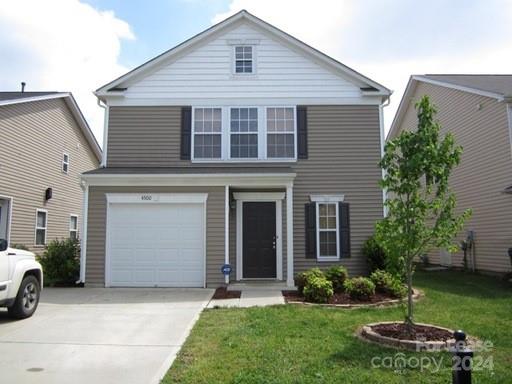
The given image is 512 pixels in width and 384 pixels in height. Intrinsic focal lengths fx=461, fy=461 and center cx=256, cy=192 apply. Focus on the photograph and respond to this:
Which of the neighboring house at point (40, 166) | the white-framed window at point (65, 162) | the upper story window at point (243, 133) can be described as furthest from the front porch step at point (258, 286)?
the white-framed window at point (65, 162)

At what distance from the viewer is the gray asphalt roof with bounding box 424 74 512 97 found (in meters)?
14.7

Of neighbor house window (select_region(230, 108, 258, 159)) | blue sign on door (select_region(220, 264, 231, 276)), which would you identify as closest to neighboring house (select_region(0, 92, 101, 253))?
neighbor house window (select_region(230, 108, 258, 159))

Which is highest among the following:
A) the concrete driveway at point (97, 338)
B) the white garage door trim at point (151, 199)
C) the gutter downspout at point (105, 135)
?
the gutter downspout at point (105, 135)

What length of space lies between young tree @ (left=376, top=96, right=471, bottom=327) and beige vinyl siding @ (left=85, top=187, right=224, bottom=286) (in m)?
5.58

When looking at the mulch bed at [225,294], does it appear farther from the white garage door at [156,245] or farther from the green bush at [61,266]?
the green bush at [61,266]

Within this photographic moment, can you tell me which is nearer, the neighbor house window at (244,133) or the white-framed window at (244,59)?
the neighbor house window at (244,133)

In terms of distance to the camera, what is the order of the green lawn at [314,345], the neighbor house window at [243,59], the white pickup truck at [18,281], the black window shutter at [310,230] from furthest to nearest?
1. the neighbor house window at [243,59]
2. the black window shutter at [310,230]
3. the white pickup truck at [18,281]
4. the green lawn at [314,345]

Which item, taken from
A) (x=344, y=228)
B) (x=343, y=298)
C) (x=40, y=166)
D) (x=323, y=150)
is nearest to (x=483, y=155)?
(x=323, y=150)

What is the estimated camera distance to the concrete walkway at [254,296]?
360 inches

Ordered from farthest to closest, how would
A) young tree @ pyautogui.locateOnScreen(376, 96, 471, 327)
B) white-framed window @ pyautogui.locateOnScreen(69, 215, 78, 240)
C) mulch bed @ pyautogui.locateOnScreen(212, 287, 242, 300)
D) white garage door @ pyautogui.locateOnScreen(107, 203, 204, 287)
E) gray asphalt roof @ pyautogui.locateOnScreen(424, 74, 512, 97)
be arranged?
white-framed window @ pyautogui.locateOnScreen(69, 215, 78, 240)
gray asphalt roof @ pyautogui.locateOnScreen(424, 74, 512, 97)
white garage door @ pyautogui.locateOnScreen(107, 203, 204, 287)
mulch bed @ pyautogui.locateOnScreen(212, 287, 242, 300)
young tree @ pyautogui.locateOnScreen(376, 96, 471, 327)

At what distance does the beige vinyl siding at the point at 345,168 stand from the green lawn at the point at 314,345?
11.6 feet

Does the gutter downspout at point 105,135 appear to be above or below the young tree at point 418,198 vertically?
above

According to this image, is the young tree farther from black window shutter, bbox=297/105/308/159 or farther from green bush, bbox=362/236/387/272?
black window shutter, bbox=297/105/308/159

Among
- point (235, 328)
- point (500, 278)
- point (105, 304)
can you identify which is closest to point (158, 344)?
point (235, 328)
